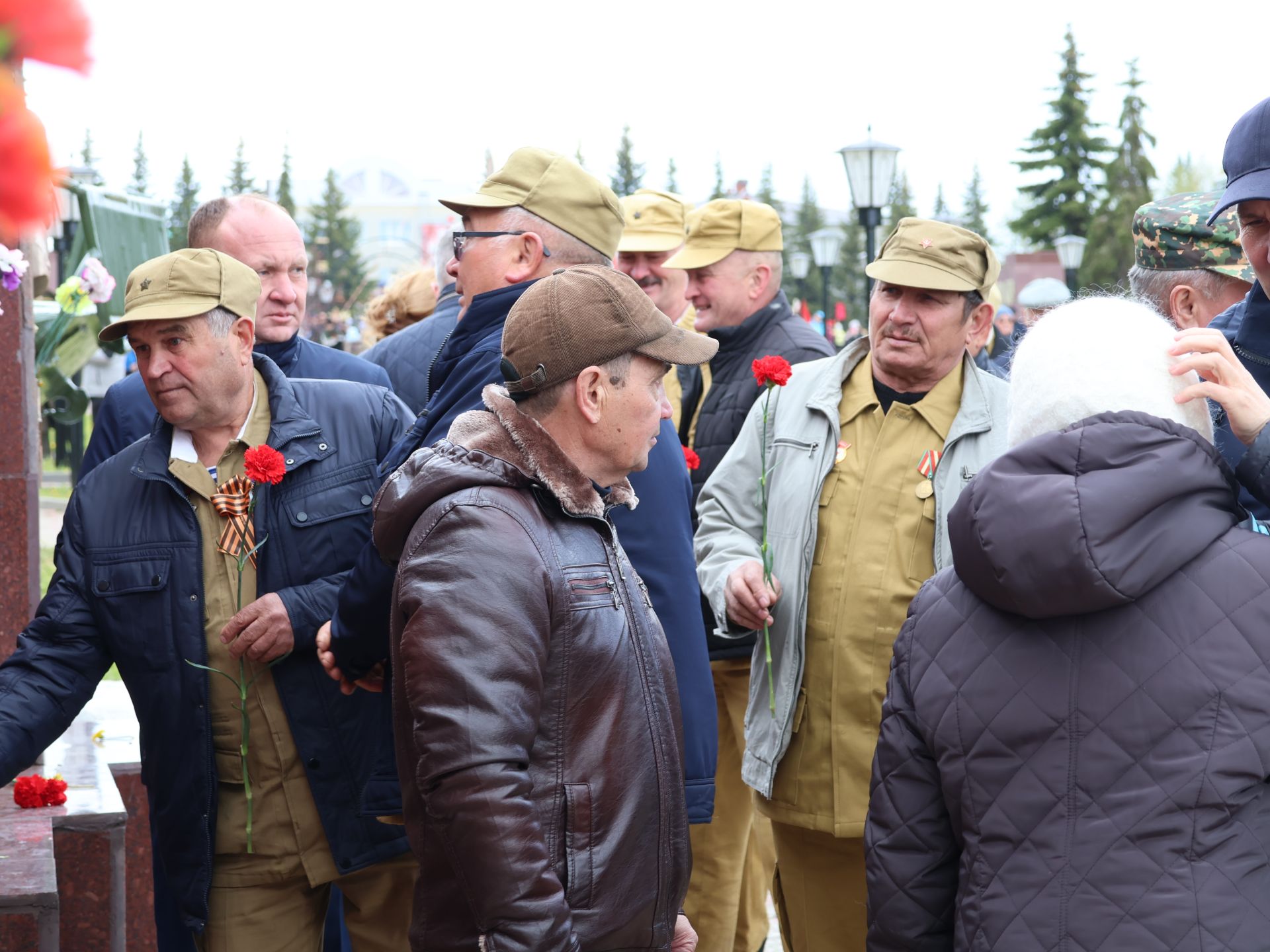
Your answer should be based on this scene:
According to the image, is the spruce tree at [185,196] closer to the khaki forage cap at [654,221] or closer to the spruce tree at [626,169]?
the khaki forage cap at [654,221]

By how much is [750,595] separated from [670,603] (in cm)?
57

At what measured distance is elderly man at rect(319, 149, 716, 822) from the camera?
3061mm

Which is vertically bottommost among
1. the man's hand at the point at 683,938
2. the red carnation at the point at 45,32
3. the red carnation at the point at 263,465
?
the man's hand at the point at 683,938

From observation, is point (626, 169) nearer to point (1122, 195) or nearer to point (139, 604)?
point (1122, 195)

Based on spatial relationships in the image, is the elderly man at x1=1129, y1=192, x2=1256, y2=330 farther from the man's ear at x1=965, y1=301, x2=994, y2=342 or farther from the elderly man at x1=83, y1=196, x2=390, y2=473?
the elderly man at x1=83, y1=196, x2=390, y2=473

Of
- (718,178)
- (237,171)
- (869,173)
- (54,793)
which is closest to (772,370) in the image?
(54,793)

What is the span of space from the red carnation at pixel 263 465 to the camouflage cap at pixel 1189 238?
220 cm

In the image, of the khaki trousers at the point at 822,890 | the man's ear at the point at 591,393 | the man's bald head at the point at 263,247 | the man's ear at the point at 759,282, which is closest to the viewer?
the man's ear at the point at 591,393

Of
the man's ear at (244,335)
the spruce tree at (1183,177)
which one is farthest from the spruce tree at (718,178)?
the man's ear at (244,335)

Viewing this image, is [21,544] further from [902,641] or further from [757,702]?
[902,641]

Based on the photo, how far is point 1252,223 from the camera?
2.58m

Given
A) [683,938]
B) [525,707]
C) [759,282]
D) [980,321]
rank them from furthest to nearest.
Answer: [759,282], [980,321], [683,938], [525,707]

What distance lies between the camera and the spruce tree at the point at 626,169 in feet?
259

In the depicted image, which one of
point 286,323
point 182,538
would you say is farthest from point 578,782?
point 286,323
